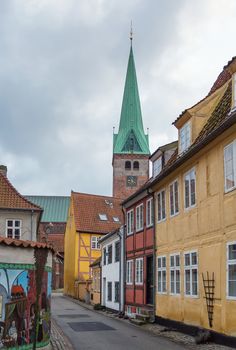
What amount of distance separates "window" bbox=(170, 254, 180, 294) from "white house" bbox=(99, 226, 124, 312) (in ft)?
28.9

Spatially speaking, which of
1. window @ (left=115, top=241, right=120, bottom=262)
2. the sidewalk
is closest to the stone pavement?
the sidewalk

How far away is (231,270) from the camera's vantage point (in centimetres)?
1411

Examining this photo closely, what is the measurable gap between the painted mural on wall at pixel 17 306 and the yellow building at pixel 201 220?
226 inches

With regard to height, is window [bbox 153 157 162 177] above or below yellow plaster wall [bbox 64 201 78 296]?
above

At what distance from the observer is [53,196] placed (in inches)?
3674

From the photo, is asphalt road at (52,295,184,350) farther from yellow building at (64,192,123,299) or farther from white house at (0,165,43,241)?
yellow building at (64,192,123,299)

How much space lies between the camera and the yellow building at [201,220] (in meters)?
14.4

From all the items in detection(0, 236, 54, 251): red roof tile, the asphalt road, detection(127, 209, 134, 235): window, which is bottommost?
the asphalt road

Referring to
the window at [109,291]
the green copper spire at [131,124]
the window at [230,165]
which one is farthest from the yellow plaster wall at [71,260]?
the window at [230,165]

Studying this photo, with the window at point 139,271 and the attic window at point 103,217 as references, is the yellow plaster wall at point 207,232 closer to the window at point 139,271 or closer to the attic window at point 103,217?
the window at point 139,271

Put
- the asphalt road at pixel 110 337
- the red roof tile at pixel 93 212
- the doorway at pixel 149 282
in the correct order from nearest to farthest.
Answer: the asphalt road at pixel 110 337, the doorway at pixel 149 282, the red roof tile at pixel 93 212

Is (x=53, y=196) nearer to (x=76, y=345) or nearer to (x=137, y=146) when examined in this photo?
(x=137, y=146)

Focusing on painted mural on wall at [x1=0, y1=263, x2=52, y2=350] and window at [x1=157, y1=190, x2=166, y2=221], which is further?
window at [x1=157, y1=190, x2=166, y2=221]

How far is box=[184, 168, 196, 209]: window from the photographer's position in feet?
57.3
